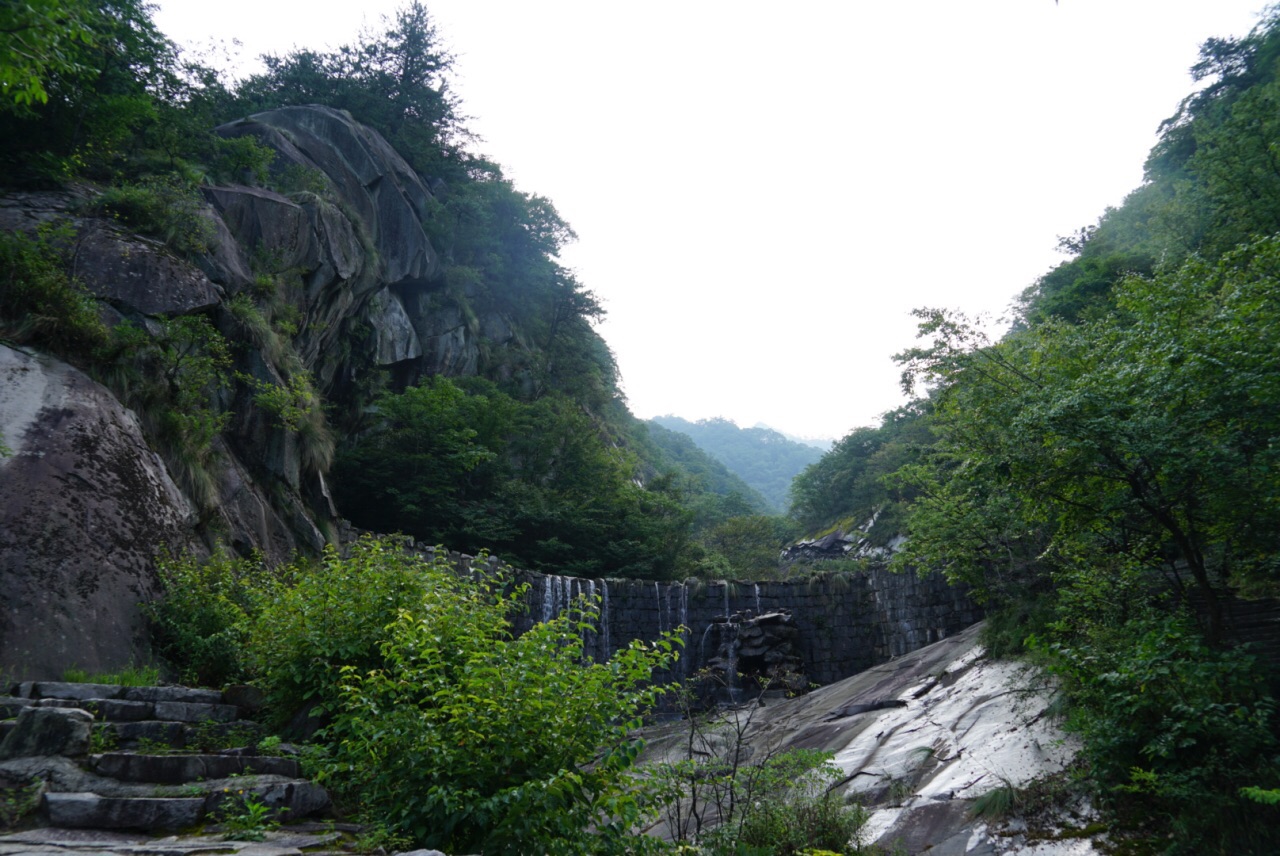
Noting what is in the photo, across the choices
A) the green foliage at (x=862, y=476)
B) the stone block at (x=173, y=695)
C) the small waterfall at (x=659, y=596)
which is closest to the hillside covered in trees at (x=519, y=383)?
the green foliage at (x=862, y=476)

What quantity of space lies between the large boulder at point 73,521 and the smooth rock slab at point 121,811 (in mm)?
3187

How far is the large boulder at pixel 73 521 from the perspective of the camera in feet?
21.5

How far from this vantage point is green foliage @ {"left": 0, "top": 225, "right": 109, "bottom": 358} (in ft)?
28.5

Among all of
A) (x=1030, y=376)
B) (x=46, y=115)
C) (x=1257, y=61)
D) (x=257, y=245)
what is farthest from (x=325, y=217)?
(x=1257, y=61)

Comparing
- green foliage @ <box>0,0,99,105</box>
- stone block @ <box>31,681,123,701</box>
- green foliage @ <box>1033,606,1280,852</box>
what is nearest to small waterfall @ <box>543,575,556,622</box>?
stone block @ <box>31,681,123,701</box>

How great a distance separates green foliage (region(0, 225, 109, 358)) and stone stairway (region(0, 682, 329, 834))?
193 inches

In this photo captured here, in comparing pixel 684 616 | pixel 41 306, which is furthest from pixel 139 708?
pixel 684 616

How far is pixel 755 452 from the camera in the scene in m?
95.3

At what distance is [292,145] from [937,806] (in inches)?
840

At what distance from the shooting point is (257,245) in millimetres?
15594

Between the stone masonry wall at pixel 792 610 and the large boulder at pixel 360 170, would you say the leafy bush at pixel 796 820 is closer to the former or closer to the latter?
the stone masonry wall at pixel 792 610

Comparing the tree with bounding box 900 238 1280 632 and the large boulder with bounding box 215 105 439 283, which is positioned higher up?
the large boulder with bounding box 215 105 439 283

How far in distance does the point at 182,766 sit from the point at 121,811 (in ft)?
2.41

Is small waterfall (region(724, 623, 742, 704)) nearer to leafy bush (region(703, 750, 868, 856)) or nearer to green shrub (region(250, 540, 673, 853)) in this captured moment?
leafy bush (region(703, 750, 868, 856))
